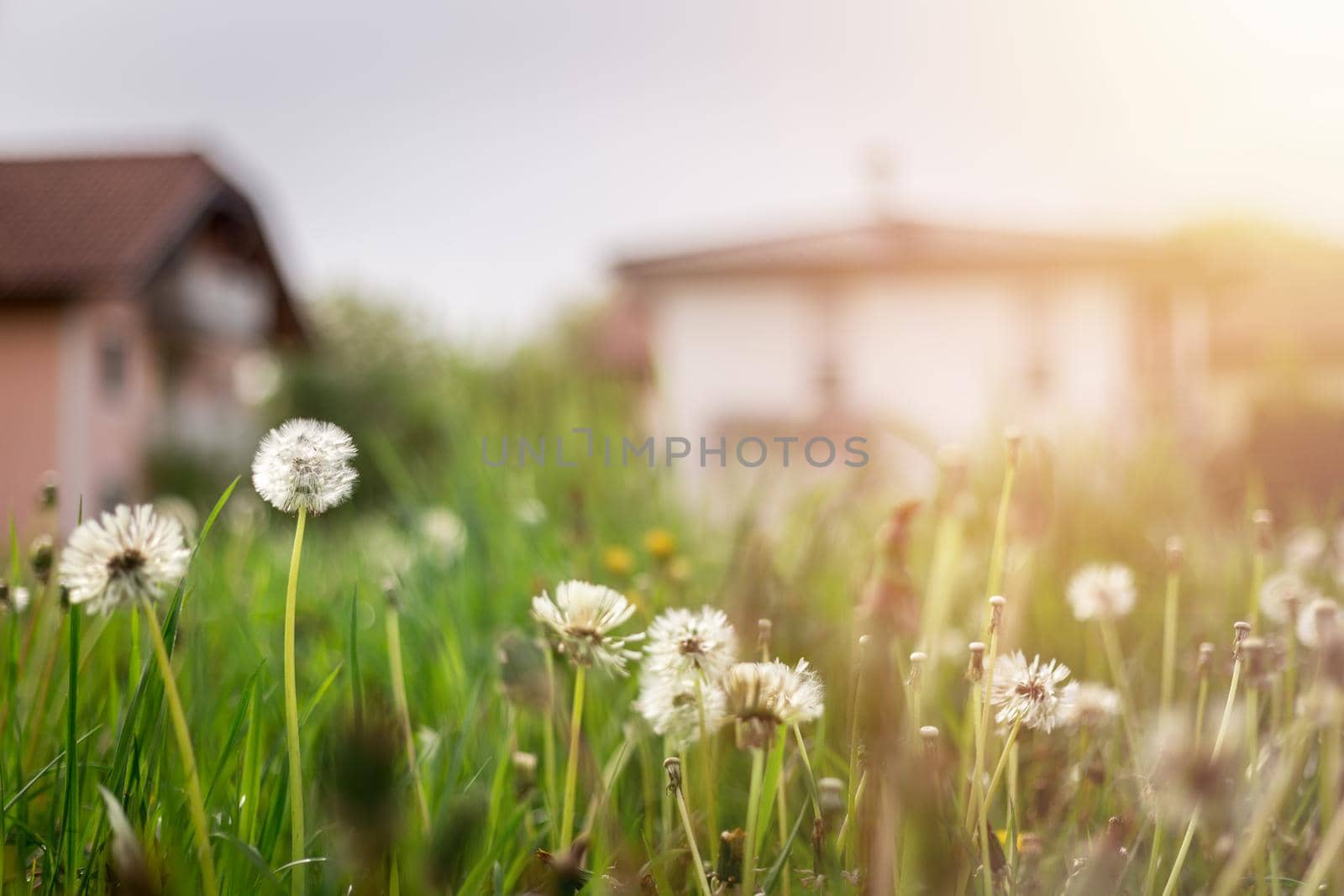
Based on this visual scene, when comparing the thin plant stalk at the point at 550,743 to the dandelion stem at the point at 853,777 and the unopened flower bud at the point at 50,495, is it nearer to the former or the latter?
the dandelion stem at the point at 853,777

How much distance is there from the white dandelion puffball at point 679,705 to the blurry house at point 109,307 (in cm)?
1668

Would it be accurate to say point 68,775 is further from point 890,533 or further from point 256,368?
point 256,368

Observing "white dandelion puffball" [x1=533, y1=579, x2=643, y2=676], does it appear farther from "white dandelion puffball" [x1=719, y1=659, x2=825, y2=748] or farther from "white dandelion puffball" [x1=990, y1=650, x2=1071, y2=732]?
"white dandelion puffball" [x1=990, y1=650, x2=1071, y2=732]

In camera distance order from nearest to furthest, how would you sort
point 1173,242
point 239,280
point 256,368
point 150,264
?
point 150,264
point 1173,242
point 239,280
point 256,368

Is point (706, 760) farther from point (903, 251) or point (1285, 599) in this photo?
point (903, 251)

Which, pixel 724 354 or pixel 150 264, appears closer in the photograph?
pixel 150 264

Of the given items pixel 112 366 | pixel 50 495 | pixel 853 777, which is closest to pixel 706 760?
pixel 853 777

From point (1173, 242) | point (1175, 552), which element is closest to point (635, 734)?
point (1175, 552)

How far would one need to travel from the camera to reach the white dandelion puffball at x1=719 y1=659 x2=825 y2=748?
2.99ft

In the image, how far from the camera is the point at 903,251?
801 inches

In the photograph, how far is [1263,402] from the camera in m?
9.05

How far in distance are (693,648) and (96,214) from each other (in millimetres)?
20656

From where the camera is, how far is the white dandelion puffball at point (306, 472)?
914 mm

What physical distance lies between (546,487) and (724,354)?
1813 cm
